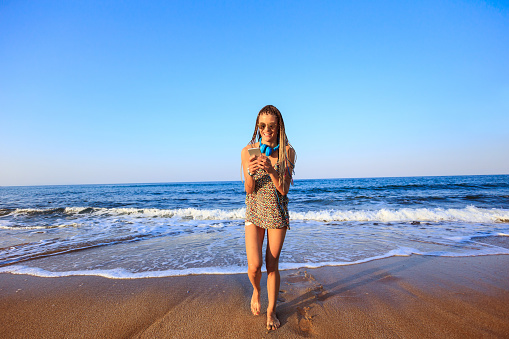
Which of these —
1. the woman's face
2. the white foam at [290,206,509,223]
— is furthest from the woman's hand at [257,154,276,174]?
the white foam at [290,206,509,223]

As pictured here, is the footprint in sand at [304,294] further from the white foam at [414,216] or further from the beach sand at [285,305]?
the white foam at [414,216]

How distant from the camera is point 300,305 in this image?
292 centimetres

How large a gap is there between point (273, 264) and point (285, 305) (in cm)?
78

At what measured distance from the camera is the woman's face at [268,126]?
253 cm

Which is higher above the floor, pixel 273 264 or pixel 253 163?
pixel 253 163

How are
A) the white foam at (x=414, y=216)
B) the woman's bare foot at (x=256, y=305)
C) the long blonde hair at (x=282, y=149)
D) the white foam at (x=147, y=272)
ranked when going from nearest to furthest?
the long blonde hair at (x=282, y=149) < the woman's bare foot at (x=256, y=305) < the white foam at (x=147, y=272) < the white foam at (x=414, y=216)

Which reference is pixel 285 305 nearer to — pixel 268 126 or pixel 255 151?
pixel 255 151

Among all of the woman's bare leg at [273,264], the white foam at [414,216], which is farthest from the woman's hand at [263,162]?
the white foam at [414,216]

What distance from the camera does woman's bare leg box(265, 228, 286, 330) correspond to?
97.5 inches

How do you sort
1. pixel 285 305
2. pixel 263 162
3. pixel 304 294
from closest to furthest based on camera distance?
pixel 263 162
pixel 285 305
pixel 304 294

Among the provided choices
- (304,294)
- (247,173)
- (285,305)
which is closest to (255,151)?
(247,173)

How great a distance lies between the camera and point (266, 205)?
2.49 m

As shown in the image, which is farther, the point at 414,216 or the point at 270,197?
the point at 414,216

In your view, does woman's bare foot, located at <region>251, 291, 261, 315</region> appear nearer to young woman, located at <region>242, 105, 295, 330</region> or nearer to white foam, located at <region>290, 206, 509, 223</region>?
young woman, located at <region>242, 105, 295, 330</region>
